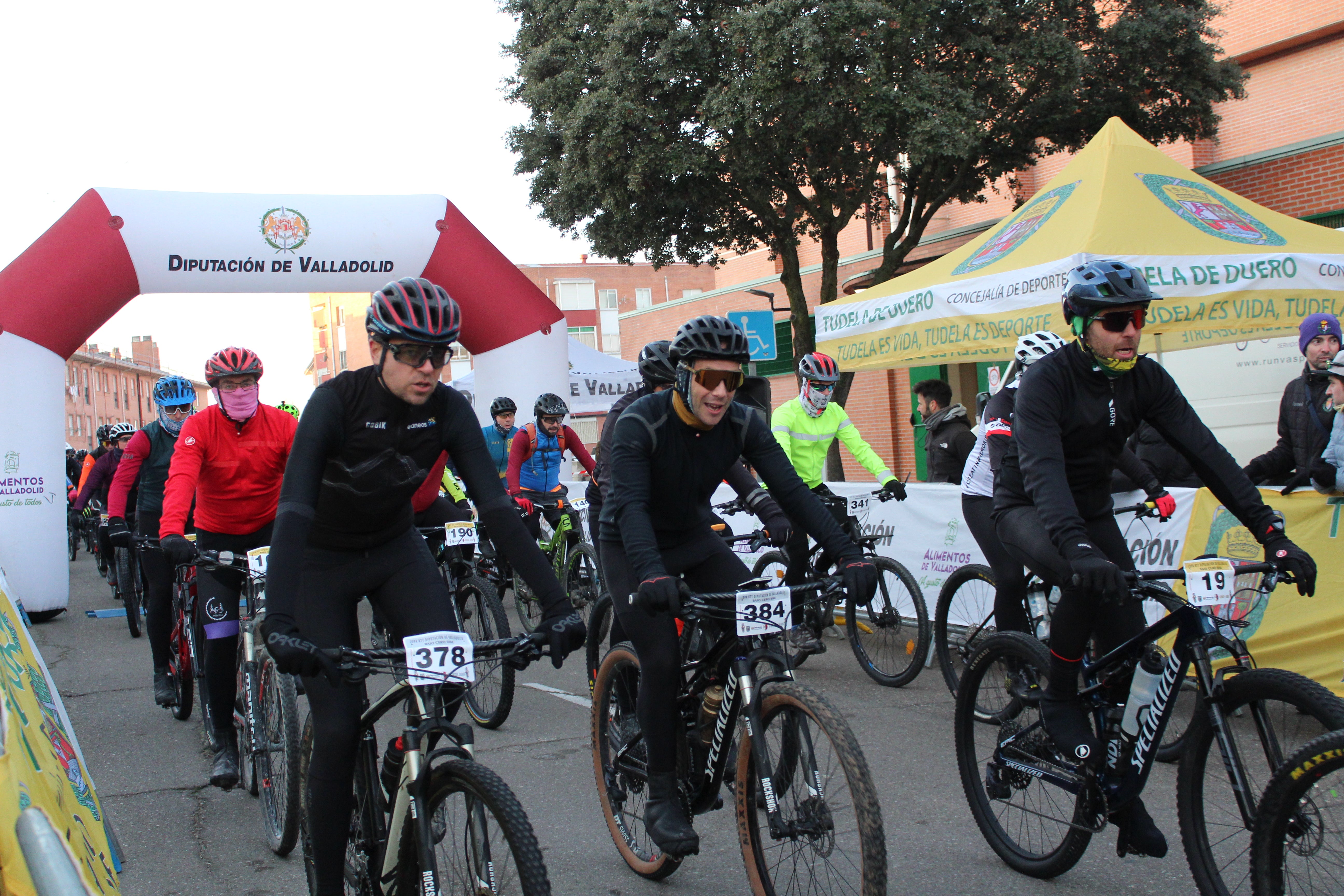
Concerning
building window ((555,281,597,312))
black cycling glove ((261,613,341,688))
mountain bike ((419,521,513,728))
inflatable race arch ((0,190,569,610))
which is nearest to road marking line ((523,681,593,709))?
mountain bike ((419,521,513,728))

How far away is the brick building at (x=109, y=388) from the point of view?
91.8 metres

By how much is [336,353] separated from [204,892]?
85097 mm

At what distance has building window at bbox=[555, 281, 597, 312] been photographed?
240 ft

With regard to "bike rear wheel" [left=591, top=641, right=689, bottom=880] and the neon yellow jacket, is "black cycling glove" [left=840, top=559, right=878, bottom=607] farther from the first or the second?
the neon yellow jacket

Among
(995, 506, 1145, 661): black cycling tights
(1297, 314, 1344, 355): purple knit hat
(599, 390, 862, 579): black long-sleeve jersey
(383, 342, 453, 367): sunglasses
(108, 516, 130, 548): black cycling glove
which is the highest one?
(1297, 314, 1344, 355): purple knit hat

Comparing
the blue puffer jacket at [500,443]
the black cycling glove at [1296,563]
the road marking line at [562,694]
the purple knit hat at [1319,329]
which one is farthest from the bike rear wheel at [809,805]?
the blue puffer jacket at [500,443]

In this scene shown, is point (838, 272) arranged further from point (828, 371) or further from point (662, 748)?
point (662, 748)

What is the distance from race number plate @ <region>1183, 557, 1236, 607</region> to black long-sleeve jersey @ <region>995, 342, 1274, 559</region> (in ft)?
1.12

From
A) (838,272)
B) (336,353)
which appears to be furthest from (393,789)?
(336,353)

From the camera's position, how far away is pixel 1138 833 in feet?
11.2

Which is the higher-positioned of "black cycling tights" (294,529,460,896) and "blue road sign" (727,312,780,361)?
"blue road sign" (727,312,780,361)

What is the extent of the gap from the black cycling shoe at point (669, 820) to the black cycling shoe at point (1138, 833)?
1.34 m

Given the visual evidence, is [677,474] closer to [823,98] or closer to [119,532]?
[119,532]

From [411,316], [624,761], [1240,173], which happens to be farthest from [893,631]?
[1240,173]
